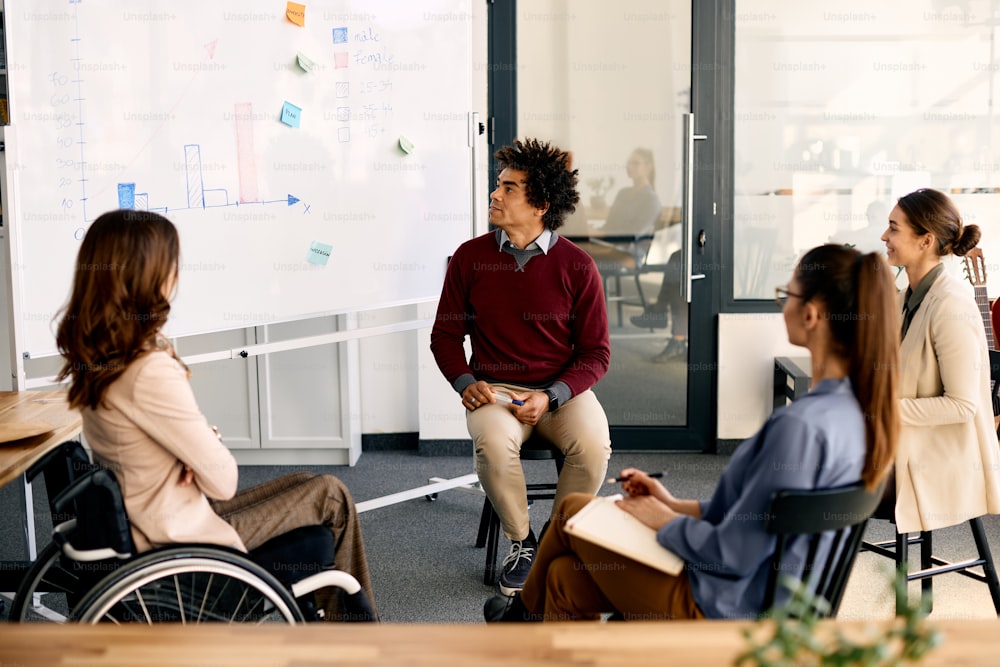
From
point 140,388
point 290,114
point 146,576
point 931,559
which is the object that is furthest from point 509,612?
point 290,114

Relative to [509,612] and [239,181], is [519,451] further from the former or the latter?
[239,181]

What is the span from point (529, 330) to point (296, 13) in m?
1.23

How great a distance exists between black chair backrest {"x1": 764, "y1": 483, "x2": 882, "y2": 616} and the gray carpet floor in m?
0.69

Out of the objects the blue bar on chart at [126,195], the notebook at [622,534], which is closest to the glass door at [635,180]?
the blue bar on chart at [126,195]

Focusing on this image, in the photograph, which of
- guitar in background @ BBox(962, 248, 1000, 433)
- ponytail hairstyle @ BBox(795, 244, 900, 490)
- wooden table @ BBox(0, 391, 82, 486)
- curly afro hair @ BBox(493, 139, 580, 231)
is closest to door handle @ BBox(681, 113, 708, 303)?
curly afro hair @ BBox(493, 139, 580, 231)

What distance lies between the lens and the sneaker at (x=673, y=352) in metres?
4.43

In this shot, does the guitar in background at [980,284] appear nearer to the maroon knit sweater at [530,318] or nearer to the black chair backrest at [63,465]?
the maroon knit sweater at [530,318]

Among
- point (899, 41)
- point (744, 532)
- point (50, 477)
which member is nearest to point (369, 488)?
point (50, 477)

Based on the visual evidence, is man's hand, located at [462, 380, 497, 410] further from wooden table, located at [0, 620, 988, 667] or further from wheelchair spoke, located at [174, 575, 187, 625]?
wooden table, located at [0, 620, 988, 667]

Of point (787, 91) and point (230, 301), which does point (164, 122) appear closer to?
point (230, 301)

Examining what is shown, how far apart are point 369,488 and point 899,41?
2897 mm

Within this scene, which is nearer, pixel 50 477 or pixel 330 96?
pixel 50 477

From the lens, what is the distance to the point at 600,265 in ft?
14.4

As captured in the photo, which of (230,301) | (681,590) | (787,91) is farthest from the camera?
(787,91)
